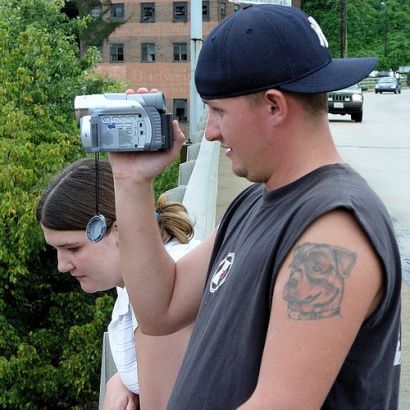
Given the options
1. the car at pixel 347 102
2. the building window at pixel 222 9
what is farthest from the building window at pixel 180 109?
the car at pixel 347 102

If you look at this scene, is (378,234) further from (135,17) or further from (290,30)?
(135,17)

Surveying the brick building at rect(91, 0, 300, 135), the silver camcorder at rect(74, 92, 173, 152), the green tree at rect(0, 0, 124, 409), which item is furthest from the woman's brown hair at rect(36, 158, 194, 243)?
the brick building at rect(91, 0, 300, 135)

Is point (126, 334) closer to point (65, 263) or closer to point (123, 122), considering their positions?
point (65, 263)

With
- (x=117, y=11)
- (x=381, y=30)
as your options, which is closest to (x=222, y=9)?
(x=117, y=11)

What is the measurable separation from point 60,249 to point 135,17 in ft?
236

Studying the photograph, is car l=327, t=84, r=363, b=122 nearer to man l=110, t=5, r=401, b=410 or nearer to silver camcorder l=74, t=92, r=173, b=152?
silver camcorder l=74, t=92, r=173, b=152

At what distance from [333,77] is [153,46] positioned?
239ft

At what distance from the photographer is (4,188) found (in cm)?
1603

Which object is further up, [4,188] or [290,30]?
[290,30]

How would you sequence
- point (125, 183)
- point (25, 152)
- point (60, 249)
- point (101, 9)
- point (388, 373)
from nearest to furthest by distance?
point (388, 373)
point (125, 183)
point (60, 249)
point (25, 152)
point (101, 9)

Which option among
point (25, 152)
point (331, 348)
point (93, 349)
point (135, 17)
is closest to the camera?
point (331, 348)

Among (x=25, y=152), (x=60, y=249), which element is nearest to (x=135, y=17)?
(x=25, y=152)

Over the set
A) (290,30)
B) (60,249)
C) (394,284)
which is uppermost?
(290,30)

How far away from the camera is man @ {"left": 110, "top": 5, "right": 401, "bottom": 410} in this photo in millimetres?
1673
